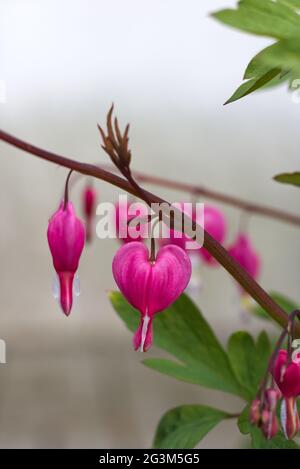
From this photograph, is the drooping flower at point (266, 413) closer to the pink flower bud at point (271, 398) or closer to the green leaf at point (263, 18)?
the pink flower bud at point (271, 398)

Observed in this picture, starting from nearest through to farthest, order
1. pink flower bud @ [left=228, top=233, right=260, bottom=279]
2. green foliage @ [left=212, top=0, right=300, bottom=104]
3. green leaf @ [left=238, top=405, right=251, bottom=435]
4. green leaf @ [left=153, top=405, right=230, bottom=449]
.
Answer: green foliage @ [left=212, top=0, right=300, bottom=104]
green leaf @ [left=238, top=405, right=251, bottom=435]
green leaf @ [left=153, top=405, right=230, bottom=449]
pink flower bud @ [left=228, top=233, right=260, bottom=279]

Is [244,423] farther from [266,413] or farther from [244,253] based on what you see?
[244,253]

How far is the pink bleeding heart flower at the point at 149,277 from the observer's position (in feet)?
1.89

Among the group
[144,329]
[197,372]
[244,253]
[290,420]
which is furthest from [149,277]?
[244,253]

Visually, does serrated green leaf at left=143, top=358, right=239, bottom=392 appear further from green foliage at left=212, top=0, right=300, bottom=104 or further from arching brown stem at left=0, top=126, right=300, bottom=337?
green foliage at left=212, top=0, right=300, bottom=104

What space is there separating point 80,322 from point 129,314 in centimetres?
291

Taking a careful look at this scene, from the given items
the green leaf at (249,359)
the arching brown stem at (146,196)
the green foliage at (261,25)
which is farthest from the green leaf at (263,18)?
the green leaf at (249,359)

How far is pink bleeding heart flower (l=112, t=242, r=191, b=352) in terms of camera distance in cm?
58

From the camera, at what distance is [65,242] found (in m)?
0.59

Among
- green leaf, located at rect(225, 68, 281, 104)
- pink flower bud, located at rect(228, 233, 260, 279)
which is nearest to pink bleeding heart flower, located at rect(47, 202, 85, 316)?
green leaf, located at rect(225, 68, 281, 104)

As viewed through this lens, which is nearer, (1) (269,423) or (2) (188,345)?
(1) (269,423)

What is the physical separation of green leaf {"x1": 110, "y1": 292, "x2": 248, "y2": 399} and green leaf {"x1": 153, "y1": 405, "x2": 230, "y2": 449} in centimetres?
3

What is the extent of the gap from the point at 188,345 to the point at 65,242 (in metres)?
0.25

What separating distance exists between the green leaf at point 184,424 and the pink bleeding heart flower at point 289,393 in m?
0.20
